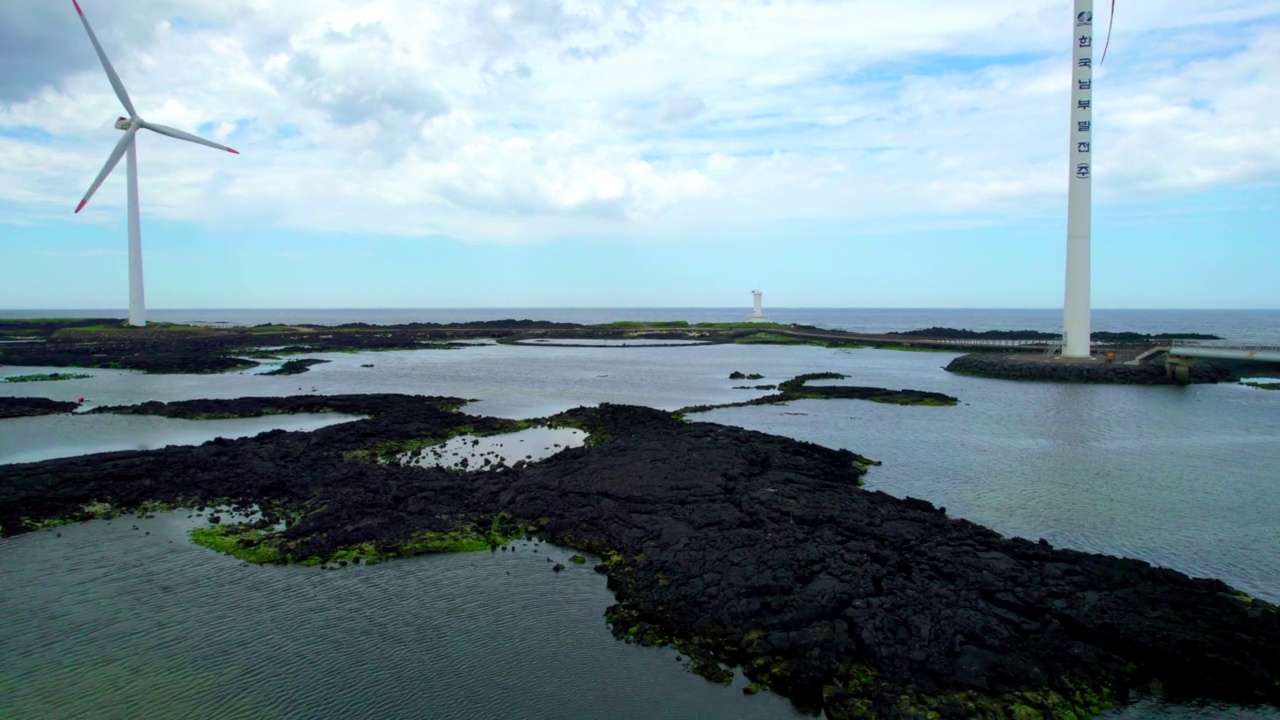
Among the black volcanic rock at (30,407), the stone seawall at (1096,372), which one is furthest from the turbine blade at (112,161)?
the stone seawall at (1096,372)

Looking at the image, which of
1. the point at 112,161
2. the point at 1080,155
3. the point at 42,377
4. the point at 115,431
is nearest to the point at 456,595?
the point at 115,431

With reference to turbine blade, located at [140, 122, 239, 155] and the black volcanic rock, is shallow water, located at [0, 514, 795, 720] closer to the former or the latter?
the black volcanic rock

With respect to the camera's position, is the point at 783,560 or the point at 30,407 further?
the point at 30,407

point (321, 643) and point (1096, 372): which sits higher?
point (1096, 372)

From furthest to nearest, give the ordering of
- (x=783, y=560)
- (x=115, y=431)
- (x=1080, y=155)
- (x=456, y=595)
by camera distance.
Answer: (x=1080, y=155), (x=115, y=431), (x=456, y=595), (x=783, y=560)

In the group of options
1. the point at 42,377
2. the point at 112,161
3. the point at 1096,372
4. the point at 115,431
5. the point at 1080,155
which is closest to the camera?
the point at 115,431

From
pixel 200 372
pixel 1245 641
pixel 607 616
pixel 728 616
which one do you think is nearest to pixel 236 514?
pixel 607 616

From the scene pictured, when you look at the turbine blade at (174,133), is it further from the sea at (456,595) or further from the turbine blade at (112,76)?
the sea at (456,595)

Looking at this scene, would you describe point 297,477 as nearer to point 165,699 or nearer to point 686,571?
point 165,699

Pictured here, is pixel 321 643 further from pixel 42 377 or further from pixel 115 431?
pixel 42 377
